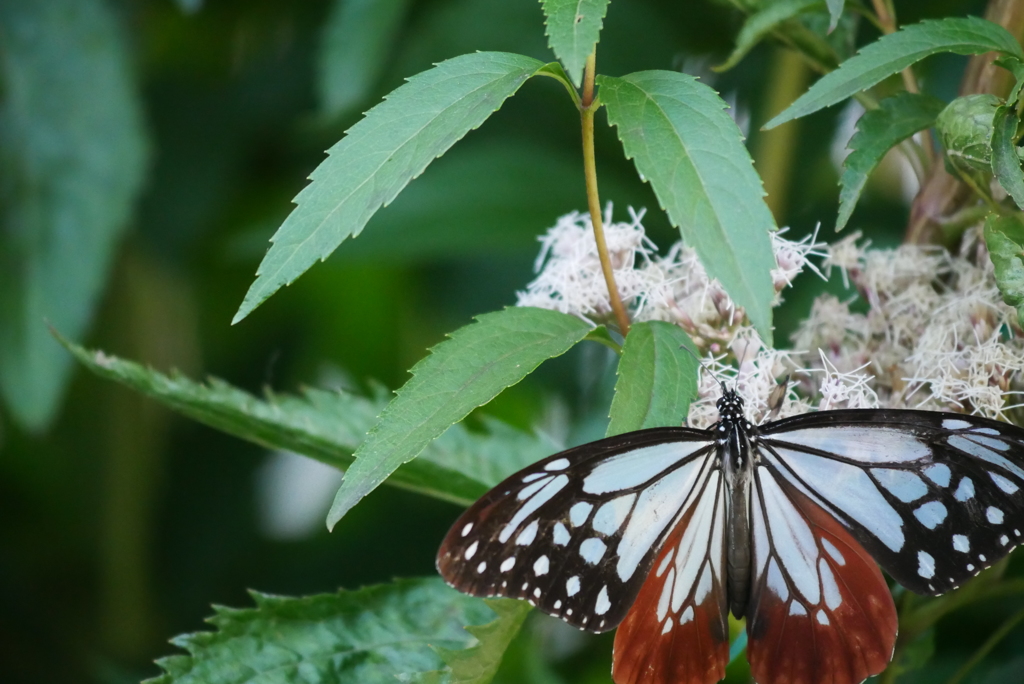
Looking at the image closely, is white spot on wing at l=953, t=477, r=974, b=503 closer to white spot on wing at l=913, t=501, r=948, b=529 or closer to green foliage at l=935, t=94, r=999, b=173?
white spot on wing at l=913, t=501, r=948, b=529

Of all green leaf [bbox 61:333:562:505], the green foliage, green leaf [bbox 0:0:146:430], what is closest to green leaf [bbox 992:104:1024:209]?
the green foliage

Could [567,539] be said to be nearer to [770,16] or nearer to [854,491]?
[854,491]

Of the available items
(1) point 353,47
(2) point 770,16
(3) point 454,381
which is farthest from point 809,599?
(1) point 353,47

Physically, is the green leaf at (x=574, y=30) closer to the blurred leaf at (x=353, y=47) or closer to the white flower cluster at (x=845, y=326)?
the white flower cluster at (x=845, y=326)

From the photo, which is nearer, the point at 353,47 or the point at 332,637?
the point at 332,637

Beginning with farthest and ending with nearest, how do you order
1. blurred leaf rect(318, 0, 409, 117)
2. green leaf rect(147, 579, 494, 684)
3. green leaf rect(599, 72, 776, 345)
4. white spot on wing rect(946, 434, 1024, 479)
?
blurred leaf rect(318, 0, 409, 117) < green leaf rect(147, 579, 494, 684) < white spot on wing rect(946, 434, 1024, 479) < green leaf rect(599, 72, 776, 345)

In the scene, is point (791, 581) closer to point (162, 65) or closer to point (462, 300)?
point (462, 300)
